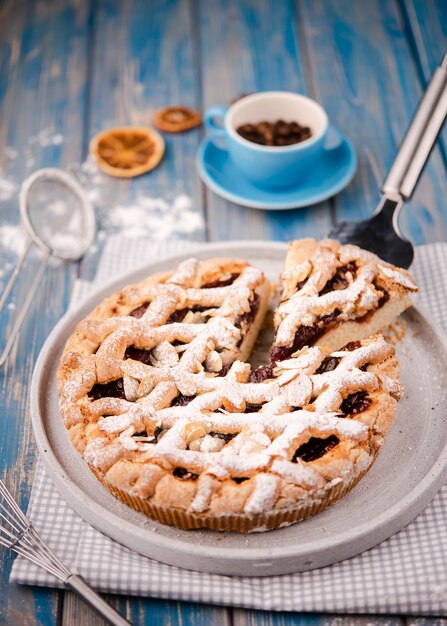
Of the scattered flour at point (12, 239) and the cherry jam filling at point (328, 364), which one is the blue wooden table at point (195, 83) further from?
the cherry jam filling at point (328, 364)

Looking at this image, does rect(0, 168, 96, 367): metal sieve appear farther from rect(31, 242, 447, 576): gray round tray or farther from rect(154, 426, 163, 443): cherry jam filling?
rect(154, 426, 163, 443): cherry jam filling

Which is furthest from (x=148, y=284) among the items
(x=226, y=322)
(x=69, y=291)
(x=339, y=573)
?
(x=339, y=573)

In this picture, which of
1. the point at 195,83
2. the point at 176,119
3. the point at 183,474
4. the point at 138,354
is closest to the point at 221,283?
the point at 138,354

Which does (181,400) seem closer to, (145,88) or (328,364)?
(328,364)

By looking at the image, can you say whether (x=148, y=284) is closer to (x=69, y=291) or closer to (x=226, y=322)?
(x=226, y=322)

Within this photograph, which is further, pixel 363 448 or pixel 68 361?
pixel 68 361

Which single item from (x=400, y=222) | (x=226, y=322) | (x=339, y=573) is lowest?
(x=400, y=222)

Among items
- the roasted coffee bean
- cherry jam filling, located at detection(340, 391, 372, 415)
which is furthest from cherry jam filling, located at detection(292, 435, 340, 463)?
the roasted coffee bean
